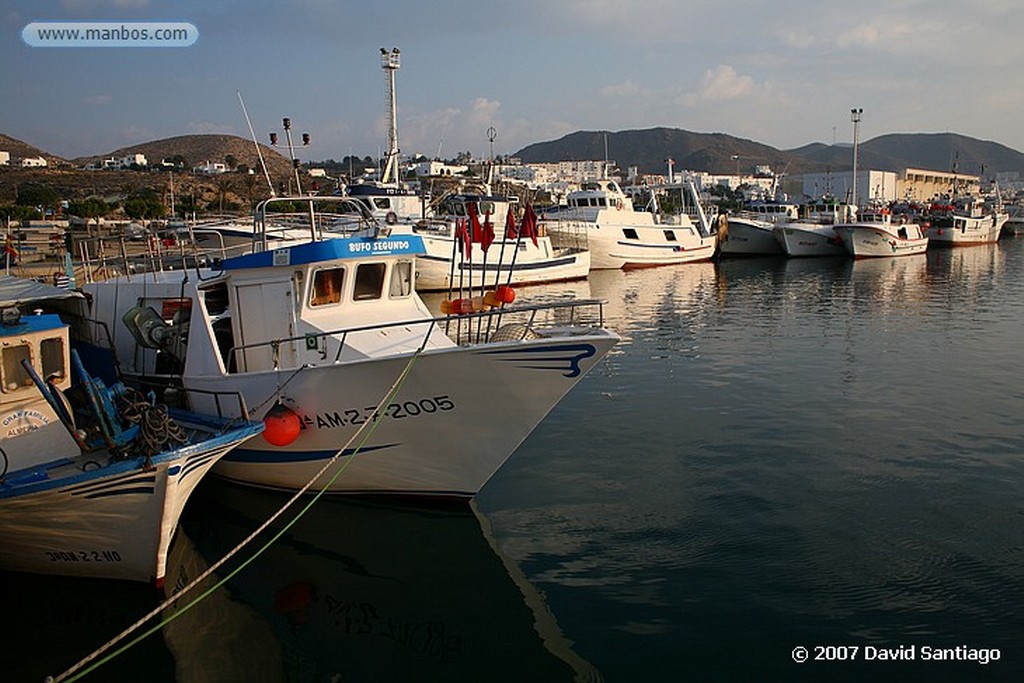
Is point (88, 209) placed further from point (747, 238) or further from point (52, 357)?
point (52, 357)

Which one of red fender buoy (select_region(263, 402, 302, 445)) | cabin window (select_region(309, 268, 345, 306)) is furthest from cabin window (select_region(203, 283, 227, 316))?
red fender buoy (select_region(263, 402, 302, 445))

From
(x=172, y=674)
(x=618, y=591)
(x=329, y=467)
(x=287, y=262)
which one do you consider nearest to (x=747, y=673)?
(x=618, y=591)

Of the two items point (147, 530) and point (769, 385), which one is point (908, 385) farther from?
point (147, 530)

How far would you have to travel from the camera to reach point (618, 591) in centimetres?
856

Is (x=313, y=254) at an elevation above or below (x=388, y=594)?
above

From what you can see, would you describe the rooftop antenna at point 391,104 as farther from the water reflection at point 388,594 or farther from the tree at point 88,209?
the water reflection at point 388,594

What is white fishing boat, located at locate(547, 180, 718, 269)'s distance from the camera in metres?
48.2

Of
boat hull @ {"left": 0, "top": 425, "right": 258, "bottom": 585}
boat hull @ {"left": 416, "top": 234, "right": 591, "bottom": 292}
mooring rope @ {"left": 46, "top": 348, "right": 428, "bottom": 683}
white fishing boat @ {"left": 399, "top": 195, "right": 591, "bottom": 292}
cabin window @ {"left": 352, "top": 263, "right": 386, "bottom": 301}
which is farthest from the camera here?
boat hull @ {"left": 416, "top": 234, "right": 591, "bottom": 292}

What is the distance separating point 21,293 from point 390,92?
36063 mm

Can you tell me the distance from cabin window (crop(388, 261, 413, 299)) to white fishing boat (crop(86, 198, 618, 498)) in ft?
0.07

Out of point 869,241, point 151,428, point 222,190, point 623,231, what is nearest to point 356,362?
point 151,428

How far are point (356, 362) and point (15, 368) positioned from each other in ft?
14.1

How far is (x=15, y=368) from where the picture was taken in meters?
9.77

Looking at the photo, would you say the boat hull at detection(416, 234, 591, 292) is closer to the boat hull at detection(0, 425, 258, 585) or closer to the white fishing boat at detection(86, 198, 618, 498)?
the white fishing boat at detection(86, 198, 618, 498)
